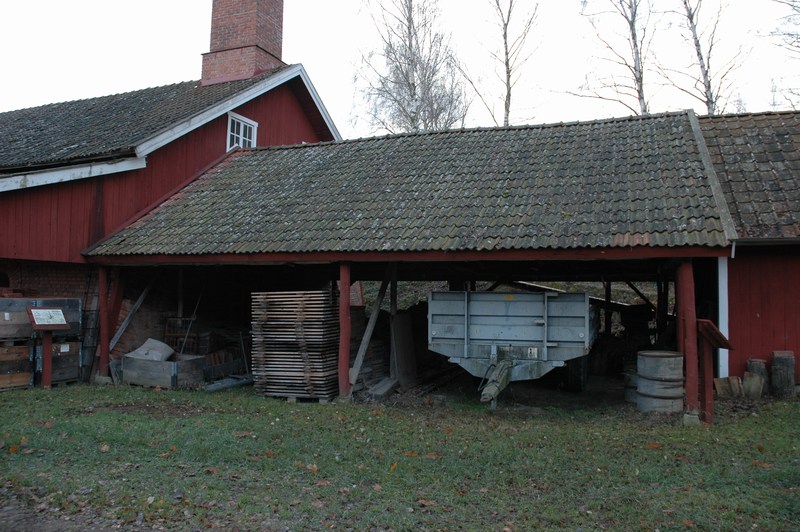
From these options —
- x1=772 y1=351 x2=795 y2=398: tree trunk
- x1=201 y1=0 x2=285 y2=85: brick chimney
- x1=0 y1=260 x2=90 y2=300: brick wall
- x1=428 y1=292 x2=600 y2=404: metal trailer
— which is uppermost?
x1=201 y1=0 x2=285 y2=85: brick chimney

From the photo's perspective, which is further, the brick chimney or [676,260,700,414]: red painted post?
the brick chimney

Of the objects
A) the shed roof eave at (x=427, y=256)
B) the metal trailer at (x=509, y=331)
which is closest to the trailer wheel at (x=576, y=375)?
the metal trailer at (x=509, y=331)

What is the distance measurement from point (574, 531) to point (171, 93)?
16.3 metres

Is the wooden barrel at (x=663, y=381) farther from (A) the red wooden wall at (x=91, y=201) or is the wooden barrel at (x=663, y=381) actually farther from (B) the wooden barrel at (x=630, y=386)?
(A) the red wooden wall at (x=91, y=201)

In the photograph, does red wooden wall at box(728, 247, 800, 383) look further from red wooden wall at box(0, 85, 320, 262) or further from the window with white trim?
the window with white trim

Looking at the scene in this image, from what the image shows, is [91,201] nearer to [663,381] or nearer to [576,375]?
[576,375]

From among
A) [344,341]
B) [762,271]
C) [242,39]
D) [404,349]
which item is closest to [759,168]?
[762,271]

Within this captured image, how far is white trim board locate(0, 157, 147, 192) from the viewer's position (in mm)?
10836

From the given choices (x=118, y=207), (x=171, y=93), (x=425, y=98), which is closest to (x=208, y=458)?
(x=118, y=207)

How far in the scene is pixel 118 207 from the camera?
12828 millimetres

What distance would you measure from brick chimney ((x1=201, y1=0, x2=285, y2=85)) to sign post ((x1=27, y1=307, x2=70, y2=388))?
29.2 feet

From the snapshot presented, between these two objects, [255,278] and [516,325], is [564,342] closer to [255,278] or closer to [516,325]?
[516,325]

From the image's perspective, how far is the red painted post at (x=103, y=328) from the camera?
1213cm

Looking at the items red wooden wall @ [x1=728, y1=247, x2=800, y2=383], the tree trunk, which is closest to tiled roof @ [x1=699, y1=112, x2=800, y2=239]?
red wooden wall @ [x1=728, y1=247, x2=800, y2=383]
